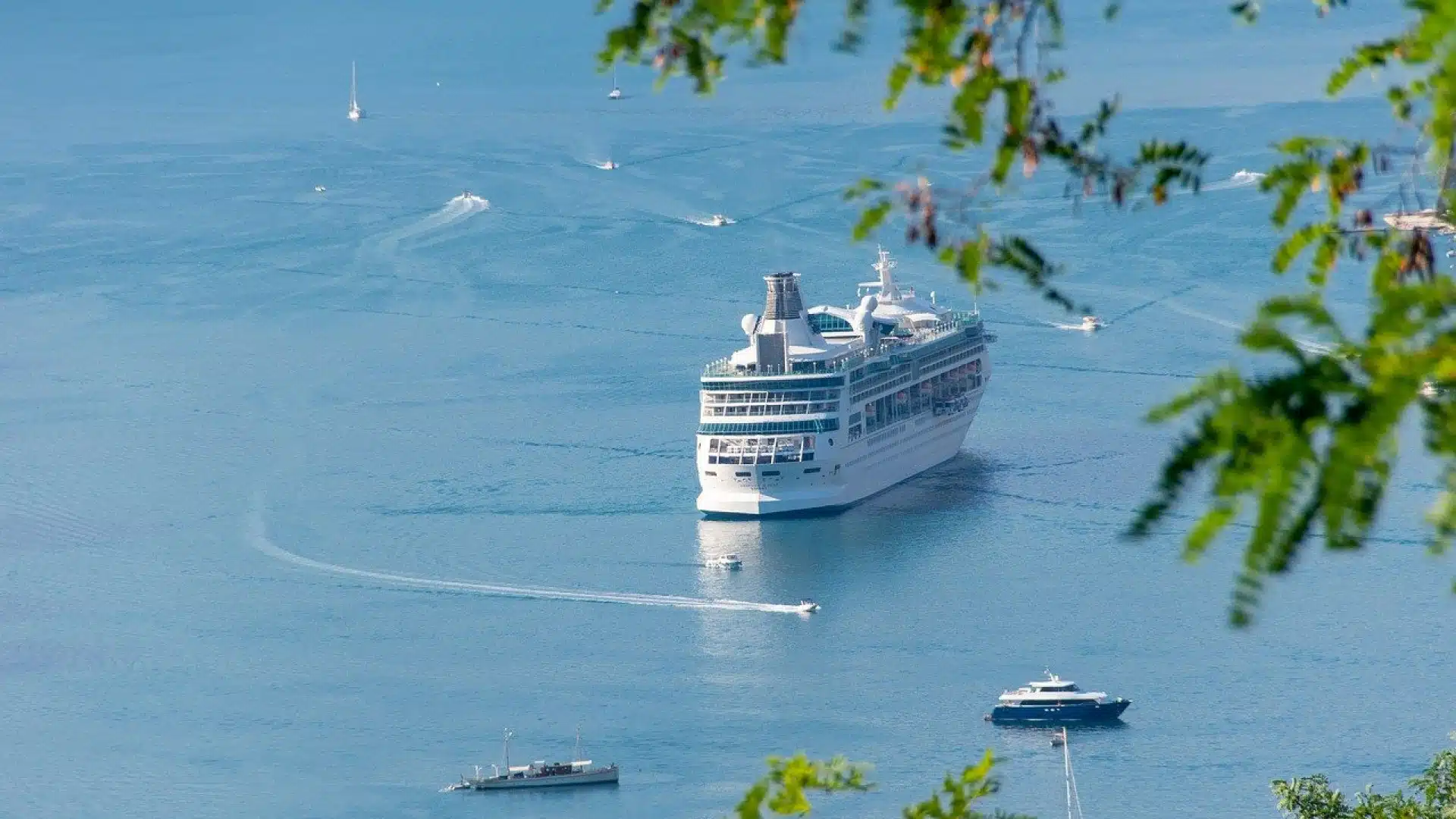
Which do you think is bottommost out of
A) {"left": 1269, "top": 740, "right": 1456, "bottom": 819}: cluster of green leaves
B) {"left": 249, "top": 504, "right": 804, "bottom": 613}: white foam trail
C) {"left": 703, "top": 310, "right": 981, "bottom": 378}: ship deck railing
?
{"left": 249, "top": 504, "right": 804, "bottom": 613}: white foam trail

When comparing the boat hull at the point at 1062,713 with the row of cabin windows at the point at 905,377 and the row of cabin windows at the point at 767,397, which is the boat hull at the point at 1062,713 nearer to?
the row of cabin windows at the point at 767,397


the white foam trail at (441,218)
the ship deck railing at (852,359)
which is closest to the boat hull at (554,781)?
the ship deck railing at (852,359)

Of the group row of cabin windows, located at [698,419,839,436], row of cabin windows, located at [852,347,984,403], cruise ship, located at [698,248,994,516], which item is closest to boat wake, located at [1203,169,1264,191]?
cruise ship, located at [698,248,994,516]

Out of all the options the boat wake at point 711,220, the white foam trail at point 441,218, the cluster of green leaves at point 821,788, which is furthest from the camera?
the white foam trail at point 441,218

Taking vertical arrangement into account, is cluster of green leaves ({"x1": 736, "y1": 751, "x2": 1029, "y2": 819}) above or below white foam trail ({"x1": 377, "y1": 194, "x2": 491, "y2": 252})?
above

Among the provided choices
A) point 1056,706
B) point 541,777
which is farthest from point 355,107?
point 1056,706

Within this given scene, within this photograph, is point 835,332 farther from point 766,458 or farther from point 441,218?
point 441,218

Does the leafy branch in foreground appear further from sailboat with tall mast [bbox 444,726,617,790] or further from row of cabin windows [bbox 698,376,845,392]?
row of cabin windows [bbox 698,376,845,392]
